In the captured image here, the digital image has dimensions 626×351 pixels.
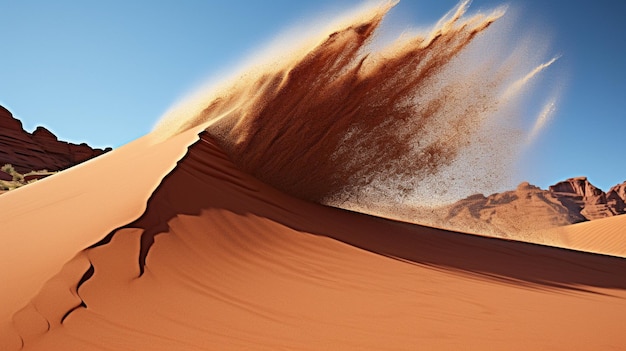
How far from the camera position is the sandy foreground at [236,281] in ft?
8.73

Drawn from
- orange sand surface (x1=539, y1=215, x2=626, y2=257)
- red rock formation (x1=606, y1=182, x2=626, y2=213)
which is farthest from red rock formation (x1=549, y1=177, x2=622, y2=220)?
orange sand surface (x1=539, y1=215, x2=626, y2=257)

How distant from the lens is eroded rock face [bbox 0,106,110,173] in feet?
107

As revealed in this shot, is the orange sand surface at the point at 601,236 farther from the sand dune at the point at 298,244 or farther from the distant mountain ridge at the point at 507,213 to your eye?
the sand dune at the point at 298,244

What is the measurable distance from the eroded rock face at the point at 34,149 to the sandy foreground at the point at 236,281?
31525 millimetres

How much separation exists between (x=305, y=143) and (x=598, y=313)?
192 inches

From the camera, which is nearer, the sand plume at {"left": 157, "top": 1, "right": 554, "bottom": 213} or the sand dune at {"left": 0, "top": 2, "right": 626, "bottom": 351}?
the sand dune at {"left": 0, "top": 2, "right": 626, "bottom": 351}

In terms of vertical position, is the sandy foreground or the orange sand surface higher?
the orange sand surface

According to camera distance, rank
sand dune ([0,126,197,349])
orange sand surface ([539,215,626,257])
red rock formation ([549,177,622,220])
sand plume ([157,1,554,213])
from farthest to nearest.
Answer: red rock formation ([549,177,622,220])
orange sand surface ([539,215,626,257])
sand plume ([157,1,554,213])
sand dune ([0,126,197,349])

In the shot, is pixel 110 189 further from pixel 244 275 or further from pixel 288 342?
pixel 288 342

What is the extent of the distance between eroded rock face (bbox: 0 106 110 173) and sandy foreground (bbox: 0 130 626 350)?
103ft

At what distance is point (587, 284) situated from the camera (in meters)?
5.72

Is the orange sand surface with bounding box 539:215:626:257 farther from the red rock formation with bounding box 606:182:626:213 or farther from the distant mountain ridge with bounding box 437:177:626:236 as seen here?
the red rock formation with bounding box 606:182:626:213

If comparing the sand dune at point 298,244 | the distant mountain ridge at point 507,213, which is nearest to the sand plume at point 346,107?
the sand dune at point 298,244

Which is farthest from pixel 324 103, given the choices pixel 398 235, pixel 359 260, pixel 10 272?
pixel 10 272
